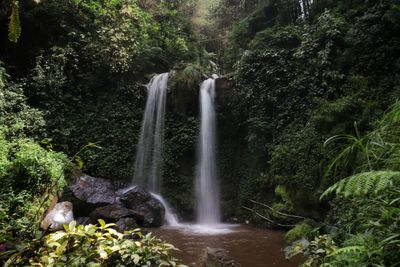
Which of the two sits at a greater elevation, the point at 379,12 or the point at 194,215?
the point at 379,12

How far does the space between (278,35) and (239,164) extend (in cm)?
515

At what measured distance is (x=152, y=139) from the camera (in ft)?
41.3

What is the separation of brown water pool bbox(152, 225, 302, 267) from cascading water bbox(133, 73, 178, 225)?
271cm

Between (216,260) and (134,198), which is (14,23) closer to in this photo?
(216,260)

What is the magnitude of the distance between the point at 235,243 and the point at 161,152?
19.6 feet

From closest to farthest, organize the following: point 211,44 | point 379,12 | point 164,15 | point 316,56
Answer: point 379,12, point 316,56, point 164,15, point 211,44

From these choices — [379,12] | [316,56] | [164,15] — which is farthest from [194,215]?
[164,15]

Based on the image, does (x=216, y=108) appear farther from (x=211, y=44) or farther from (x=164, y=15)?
(x=211, y=44)

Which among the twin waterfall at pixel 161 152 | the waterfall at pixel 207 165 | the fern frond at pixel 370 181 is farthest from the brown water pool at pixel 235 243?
the fern frond at pixel 370 181

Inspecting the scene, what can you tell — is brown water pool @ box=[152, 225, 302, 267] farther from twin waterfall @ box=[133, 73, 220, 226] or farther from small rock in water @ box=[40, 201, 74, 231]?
small rock in water @ box=[40, 201, 74, 231]

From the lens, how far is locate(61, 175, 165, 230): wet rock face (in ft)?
28.1

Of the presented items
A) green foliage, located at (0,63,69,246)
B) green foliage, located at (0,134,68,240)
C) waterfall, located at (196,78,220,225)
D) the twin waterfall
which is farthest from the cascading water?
green foliage, located at (0,134,68,240)

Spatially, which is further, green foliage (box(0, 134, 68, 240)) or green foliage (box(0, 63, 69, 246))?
green foliage (box(0, 134, 68, 240))

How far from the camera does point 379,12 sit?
28.1 ft
